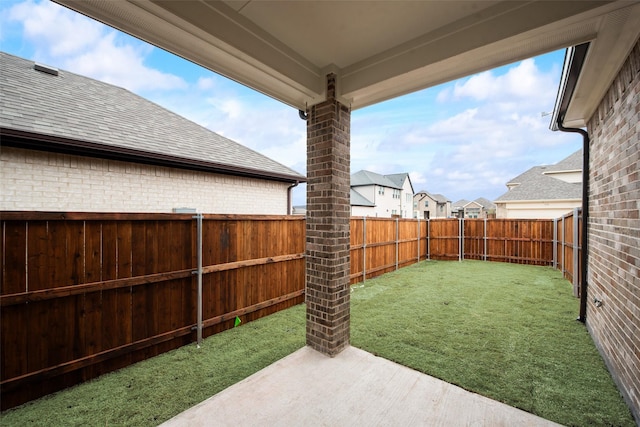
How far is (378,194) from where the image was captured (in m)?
28.5

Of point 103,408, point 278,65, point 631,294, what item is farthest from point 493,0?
point 103,408

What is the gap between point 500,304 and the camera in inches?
198

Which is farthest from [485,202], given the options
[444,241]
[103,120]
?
[103,120]

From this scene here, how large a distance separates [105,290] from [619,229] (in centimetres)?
514

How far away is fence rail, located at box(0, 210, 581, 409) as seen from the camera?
2350 millimetres

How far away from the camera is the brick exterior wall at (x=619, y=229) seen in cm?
219

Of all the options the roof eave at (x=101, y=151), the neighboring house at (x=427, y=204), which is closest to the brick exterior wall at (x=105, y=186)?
the roof eave at (x=101, y=151)

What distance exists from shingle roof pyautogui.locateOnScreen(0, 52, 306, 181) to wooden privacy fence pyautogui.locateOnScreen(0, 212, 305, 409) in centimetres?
251

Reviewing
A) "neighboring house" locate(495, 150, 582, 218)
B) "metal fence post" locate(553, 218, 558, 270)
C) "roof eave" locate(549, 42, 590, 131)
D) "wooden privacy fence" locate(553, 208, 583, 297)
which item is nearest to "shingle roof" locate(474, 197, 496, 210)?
"neighboring house" locate(495, 150, 582, 218)

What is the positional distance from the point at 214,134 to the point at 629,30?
8.41 meters

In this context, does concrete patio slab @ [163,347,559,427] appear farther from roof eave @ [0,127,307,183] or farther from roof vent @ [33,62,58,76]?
roof vent @ [33,62,58,76]

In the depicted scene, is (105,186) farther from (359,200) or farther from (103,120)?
(359,200)

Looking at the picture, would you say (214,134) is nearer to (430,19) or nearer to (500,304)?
(430,19)

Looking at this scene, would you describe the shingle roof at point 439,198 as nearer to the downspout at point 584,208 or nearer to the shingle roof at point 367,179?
the shingle roof at point 367,179
